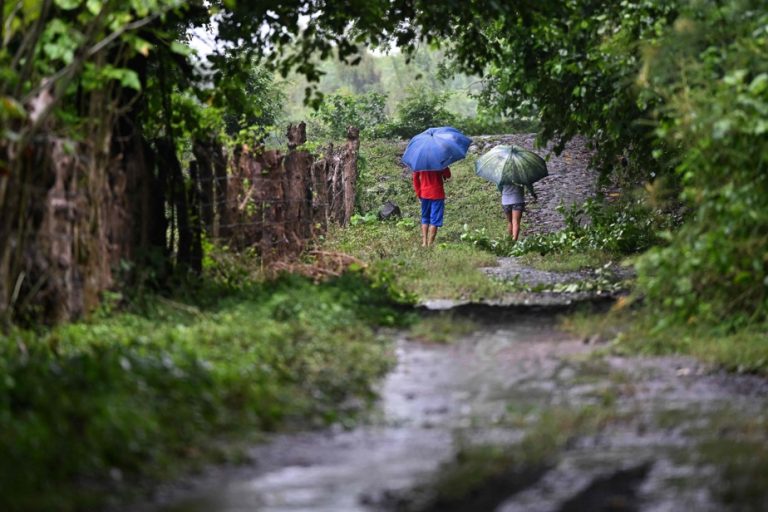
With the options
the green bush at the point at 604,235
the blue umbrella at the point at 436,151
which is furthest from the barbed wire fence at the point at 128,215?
the green bush at the point at 604,235

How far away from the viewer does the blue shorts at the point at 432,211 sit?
18266mm

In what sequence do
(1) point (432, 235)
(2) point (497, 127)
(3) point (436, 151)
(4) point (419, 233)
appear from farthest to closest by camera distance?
(2) point (497, 127) → (4) point (419, 233) → (1) point (432, 235) → (3) point (436, 151)

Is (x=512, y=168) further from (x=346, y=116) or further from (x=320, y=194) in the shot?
(x=346, y=116)

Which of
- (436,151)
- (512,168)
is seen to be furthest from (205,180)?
(512,168)

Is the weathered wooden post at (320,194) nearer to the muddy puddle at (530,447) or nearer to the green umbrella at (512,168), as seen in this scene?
the green umbrella at (512,168)

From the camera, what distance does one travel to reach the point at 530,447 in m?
5.96

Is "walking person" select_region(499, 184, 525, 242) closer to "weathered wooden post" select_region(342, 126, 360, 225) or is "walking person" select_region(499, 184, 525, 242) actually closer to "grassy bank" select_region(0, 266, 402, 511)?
"weathered wooden post" select_region(342, 126, 360, 225)

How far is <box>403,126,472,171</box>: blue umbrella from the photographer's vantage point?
17.6m

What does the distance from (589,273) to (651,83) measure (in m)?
4.12

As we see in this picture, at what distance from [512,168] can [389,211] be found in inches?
250

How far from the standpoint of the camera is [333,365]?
791cm

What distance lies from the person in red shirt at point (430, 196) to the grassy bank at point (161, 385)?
7.92m

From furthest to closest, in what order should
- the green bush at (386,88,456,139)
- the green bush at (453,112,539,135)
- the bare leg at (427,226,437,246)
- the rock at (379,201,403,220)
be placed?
the green bush at (386,88,456,139), the green bush at (453,112,539,135), the rock at (379,201,403,220), the bare leg at (427,226,437,246)

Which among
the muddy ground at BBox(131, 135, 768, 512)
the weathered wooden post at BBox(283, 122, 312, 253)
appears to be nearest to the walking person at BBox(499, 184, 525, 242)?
the weathered wooden post at BBox(283, 122, 312, 253)
